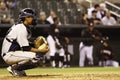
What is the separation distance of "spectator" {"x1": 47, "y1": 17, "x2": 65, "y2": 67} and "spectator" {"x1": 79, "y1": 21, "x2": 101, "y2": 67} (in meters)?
0.81

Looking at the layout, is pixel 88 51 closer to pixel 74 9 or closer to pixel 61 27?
pixel 61 27

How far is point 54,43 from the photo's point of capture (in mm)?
17344

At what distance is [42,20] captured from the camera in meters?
17.6

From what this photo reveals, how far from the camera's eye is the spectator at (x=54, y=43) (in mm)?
17272

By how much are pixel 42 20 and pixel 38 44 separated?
7.59 metres

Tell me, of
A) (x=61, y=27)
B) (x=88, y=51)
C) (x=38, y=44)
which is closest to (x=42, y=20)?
(x=61, y=27)

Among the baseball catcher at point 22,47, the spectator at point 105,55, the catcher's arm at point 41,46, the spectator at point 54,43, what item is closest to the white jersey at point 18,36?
the baseball catcher at point 22,47

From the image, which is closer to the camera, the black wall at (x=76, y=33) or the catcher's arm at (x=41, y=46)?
the catcher's arm at (x=41, y=46)

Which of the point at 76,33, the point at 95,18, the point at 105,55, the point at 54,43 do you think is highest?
the point at 95,18

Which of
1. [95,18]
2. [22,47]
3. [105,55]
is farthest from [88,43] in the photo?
[22,47]

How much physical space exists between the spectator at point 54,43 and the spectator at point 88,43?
81 centimetres

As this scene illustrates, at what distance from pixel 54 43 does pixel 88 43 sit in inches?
55.8

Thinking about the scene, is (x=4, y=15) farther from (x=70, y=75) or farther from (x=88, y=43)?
(x=70, y=75)

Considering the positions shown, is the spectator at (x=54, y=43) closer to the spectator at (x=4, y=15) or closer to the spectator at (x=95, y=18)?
the spectator at (x=4, y=15)
